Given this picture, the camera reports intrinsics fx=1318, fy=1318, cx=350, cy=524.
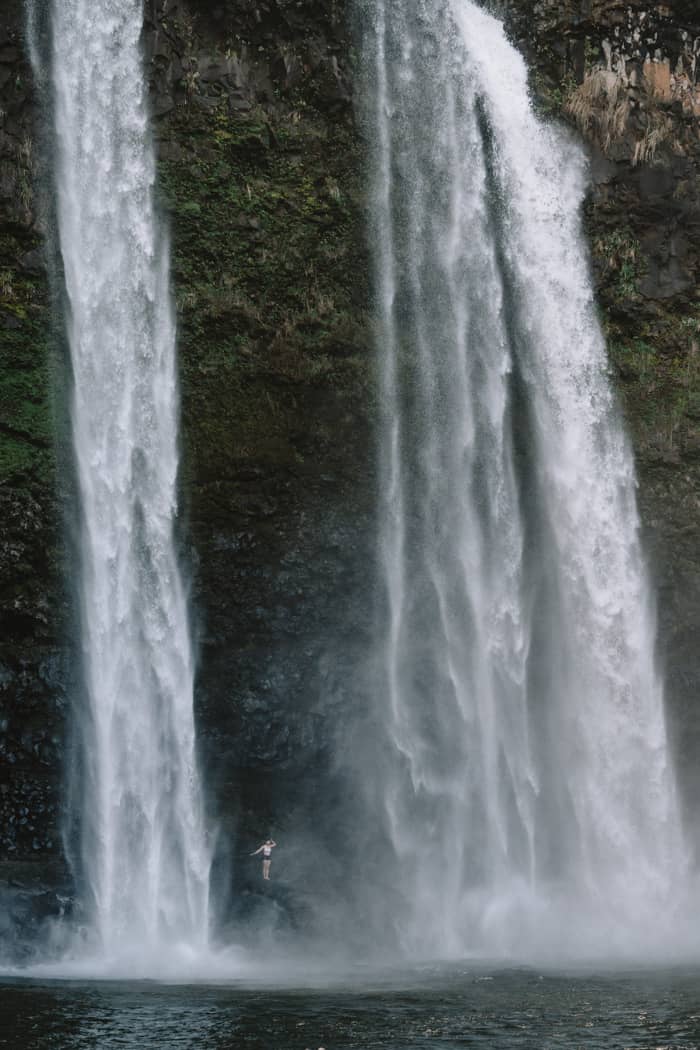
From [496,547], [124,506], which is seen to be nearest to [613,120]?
[496,547]

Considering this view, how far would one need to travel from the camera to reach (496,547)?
784 inches

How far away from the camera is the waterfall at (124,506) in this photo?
57.2 ft

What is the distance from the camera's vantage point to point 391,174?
2058 centimetres

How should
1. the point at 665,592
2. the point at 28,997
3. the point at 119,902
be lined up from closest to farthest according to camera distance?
1. the point at 28,997
2. the point at 119,902
3. the point at 665,592

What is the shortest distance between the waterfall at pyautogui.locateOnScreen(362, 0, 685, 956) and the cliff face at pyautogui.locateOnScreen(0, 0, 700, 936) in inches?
23.1

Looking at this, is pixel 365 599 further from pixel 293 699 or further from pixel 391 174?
pixel 391 174

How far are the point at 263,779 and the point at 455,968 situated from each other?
4.25 m

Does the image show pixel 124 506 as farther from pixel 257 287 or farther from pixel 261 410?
pixel 257 287

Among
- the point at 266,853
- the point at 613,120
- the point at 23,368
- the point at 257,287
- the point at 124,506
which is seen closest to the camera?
the point at 266,853

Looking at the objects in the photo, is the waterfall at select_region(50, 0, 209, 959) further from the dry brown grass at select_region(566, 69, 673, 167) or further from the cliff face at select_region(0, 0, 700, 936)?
the dry brown grass at select_region(566, 69, 673, 167)

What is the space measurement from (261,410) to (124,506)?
2.66m

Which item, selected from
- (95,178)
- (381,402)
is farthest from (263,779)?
(95,178)

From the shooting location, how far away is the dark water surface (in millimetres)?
10898

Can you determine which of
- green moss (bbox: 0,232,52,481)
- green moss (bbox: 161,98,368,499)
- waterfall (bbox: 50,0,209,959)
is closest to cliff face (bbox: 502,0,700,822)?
green moss (bbox: 161,98,368,499)
